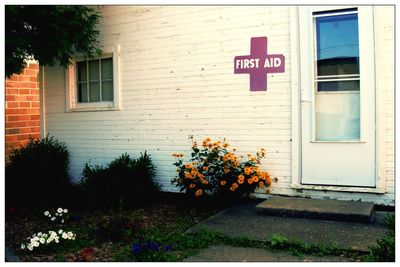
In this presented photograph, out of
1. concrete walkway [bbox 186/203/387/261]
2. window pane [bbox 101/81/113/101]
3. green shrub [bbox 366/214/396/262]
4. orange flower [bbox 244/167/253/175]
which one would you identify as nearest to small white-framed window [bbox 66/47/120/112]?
window pane [bbox 101/81/113/101]

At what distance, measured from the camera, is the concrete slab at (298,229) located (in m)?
4.65

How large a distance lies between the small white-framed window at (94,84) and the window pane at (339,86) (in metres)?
3.57

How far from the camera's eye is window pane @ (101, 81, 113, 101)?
821cm

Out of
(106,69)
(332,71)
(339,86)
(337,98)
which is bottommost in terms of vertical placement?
(337,98)

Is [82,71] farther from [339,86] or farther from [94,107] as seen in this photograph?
[339,86]

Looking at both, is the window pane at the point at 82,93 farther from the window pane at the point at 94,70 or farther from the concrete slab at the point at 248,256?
the concrete slab at the point at 248,256

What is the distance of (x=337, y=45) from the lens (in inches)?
247

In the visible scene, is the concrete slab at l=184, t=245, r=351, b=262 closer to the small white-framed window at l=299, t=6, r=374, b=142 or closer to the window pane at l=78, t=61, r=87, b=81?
the small white-framed window at l=299, t=6, r=374, b=142

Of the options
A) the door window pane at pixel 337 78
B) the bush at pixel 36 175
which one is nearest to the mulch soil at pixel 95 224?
the bush at pixel 36 175

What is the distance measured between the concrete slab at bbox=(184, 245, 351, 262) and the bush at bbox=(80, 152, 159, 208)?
2.62m

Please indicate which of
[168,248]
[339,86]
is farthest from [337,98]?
[168,248]

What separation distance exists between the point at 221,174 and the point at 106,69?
3212mm
